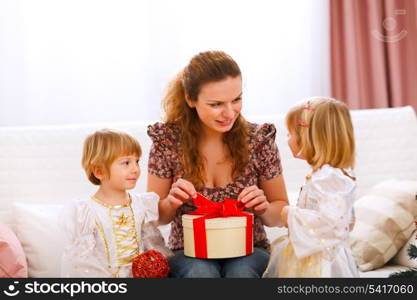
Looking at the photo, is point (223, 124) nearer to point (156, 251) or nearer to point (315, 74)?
point (156, 251)

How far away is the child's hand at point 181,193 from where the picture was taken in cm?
180

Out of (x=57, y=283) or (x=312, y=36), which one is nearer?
(x=57, y=283)

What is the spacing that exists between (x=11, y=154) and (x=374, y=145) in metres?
1.48

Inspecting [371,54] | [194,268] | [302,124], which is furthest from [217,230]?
[371,54]

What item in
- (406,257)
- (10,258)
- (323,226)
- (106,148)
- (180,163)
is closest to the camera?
(323,226)

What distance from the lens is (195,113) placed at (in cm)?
203

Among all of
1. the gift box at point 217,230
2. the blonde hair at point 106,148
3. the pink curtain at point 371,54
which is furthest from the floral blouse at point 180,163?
the pink curtain at point 371,54

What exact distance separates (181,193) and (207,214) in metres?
0.11

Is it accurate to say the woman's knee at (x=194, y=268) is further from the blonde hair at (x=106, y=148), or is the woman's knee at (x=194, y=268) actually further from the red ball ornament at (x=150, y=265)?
the blonde hair at (x=106, y=148)

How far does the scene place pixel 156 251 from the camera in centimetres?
181

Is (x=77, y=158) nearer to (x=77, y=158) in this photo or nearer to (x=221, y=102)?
(x=77, y=158)

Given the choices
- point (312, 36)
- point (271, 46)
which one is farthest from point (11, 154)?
point (312, 36)

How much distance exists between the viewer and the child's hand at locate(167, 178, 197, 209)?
1803 mm

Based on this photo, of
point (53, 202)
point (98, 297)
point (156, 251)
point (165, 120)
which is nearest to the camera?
point (98, 297)
